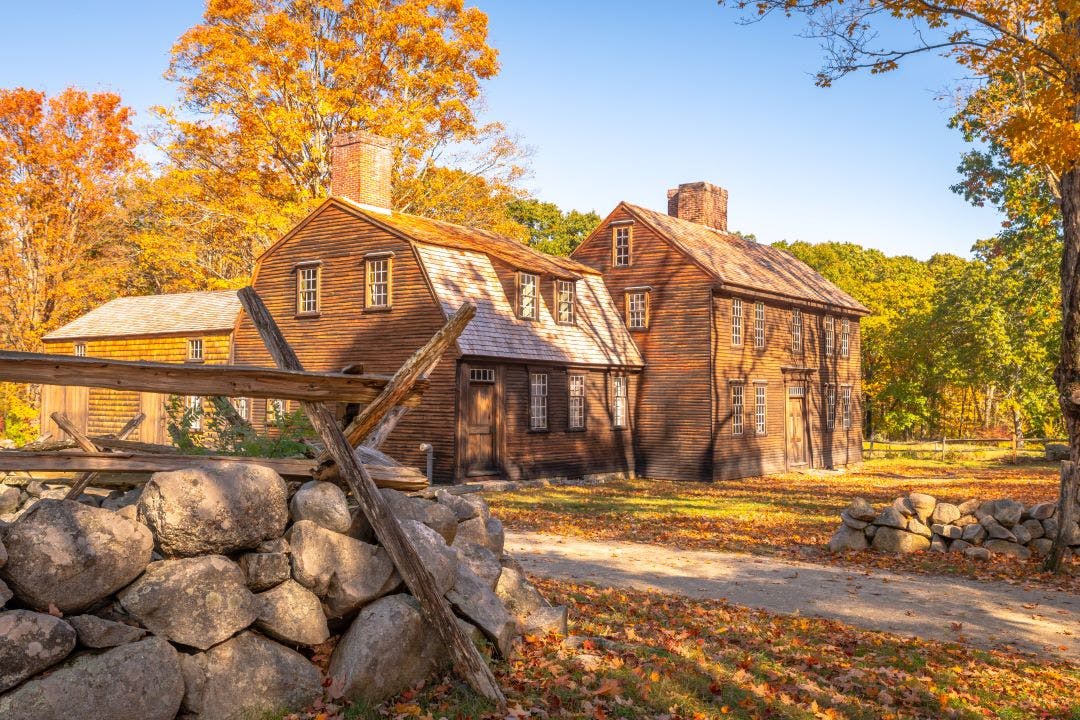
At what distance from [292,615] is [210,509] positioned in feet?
3.24

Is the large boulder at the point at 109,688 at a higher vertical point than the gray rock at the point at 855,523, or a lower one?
higher

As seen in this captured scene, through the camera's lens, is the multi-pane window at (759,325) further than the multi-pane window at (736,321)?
Yes

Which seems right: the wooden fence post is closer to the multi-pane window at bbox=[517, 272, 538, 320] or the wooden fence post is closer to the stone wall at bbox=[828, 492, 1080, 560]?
the stone wall at bbox=[828, 492, 1080, 560]

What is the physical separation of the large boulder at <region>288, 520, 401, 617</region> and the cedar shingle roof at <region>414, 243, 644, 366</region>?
16517 millimetres

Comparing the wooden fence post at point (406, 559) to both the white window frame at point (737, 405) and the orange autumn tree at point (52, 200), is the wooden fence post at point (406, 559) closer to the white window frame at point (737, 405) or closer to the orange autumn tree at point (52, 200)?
the white window frame at point (737, 405)

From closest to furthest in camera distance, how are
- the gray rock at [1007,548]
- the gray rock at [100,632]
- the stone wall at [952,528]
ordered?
1. the gray rock at [100,632]
2. the gray rock at [1007,548]
3. the stone wall at [952,528]

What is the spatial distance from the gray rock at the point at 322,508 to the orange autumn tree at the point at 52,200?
3473 cm

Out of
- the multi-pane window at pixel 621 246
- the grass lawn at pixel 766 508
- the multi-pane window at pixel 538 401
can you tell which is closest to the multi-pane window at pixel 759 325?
the grass lawn at pixel 766 508

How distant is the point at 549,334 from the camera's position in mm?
27359

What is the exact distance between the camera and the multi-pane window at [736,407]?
101 ft

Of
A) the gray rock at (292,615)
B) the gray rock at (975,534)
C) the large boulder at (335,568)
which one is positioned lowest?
the gray rock at (975,534)

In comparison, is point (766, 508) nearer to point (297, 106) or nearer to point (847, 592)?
point (847, 592)

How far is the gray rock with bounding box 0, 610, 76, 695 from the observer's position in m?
5.16

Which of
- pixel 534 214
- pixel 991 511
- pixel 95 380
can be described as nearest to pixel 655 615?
pixel 95 380
